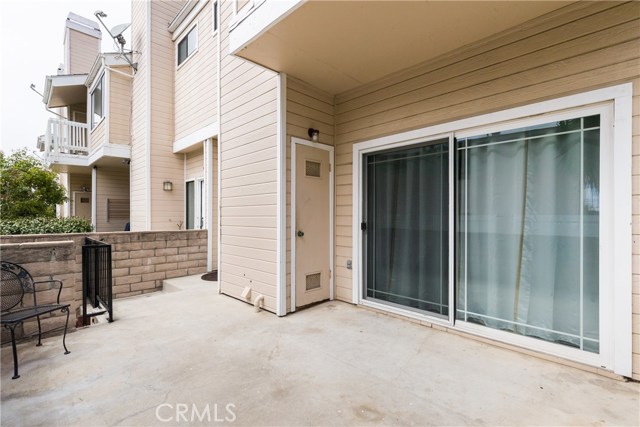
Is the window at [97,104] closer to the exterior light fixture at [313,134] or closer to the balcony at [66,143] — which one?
the balcony at [66,143]

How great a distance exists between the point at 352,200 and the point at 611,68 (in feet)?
8.61

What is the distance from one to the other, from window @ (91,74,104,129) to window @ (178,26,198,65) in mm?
2635

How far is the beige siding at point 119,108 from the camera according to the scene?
8.01 metres

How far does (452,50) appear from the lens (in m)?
2.99

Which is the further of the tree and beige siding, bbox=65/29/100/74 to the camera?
beige siding, bbox=65/29/100/74

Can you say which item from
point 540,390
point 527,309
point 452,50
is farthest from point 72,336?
point 452,50

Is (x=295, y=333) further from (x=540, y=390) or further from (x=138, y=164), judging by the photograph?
(x=138, y=164)

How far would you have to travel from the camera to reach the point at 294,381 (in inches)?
84.0

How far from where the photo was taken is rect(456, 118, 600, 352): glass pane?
2.35 metres

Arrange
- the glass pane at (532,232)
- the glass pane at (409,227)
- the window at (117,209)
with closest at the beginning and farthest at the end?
the glass pane at (532,232), the glass pane at (409,227), the window at (117,209)

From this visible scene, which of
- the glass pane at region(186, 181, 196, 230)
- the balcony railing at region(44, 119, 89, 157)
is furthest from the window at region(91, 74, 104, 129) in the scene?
the glass pane at region(186, 181, 196, 230)

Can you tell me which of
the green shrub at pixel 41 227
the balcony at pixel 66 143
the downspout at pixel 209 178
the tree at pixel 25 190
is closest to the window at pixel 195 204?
the downspout at pixel 209 178

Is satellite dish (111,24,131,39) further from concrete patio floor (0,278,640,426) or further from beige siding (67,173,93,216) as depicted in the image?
concrete patio floor (0,278,640,426)

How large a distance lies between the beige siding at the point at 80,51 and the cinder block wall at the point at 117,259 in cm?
1215
